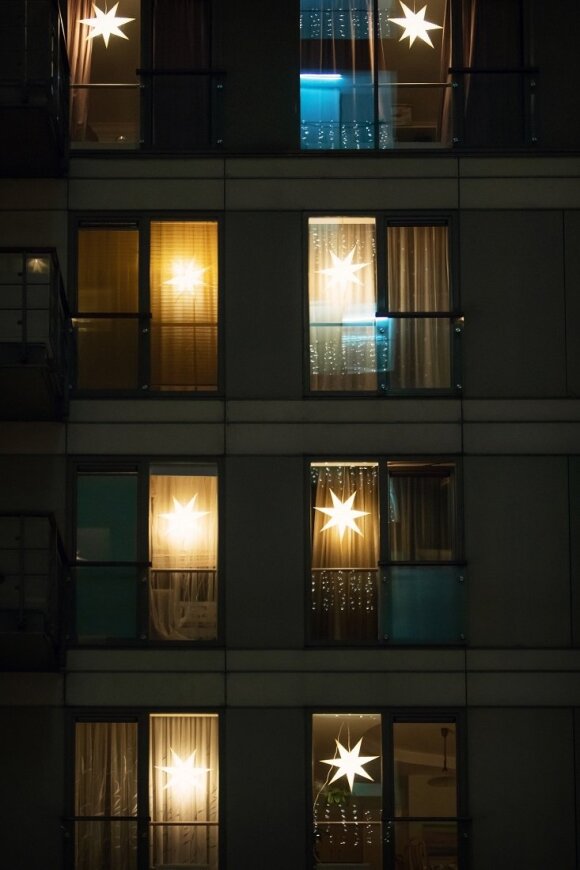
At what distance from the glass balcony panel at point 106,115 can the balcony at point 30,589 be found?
13.1ft

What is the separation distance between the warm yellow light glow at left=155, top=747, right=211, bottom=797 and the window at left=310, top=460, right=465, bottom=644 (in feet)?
5.62

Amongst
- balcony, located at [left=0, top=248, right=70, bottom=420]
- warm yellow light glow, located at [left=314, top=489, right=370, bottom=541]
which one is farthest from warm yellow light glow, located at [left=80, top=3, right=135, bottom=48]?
warm yellow light glow, located at [left=314, top=489, right=370, bottom=541]

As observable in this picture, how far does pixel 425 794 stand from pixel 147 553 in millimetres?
3550

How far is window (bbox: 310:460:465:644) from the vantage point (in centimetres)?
1206

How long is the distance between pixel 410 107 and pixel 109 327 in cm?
387

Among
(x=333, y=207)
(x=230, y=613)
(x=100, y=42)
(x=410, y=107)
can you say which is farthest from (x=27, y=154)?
(x=230, y=613)

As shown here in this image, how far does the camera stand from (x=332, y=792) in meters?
11.9

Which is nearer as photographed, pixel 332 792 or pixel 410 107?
pixel 332 792

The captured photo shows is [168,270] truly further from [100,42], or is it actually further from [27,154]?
[100,42]

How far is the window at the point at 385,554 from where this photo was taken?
1206 cm

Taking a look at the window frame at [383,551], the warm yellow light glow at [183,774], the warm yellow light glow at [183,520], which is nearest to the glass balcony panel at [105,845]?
the warm yellow light glow at [183,774]

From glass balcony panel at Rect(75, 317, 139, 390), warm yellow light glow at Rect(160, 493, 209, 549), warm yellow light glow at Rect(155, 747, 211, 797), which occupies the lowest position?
warm yellow light glow at Rect(155, 747, 211, 797)

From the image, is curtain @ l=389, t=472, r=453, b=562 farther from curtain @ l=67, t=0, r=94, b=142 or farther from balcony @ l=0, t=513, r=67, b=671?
curtain @ l=67, t=0, r=94, b=142

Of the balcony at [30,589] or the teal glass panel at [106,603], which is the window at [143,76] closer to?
the balcony at [30,589]
